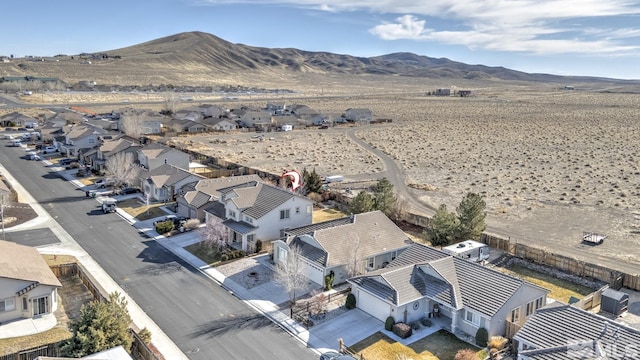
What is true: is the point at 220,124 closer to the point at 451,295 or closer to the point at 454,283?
the point at 454,283

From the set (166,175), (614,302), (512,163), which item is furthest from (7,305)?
(512,163)

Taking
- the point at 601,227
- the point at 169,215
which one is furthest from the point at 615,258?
the point at 169,215

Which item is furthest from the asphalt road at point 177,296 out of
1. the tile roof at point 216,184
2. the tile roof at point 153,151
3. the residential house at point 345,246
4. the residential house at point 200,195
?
the tile roof at point 153,151

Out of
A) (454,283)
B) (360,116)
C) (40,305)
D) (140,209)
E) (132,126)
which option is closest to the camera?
(40,305)

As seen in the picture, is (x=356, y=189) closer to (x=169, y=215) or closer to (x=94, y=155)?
(x=169, y=215)

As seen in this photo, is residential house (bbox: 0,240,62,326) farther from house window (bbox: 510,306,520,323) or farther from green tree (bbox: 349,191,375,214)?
house window (bbox: 510,306,520,323)

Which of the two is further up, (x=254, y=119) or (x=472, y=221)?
(x=254, y=119)

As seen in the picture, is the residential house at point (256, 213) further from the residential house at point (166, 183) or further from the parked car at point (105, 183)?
the parked car at point (105, 183)
